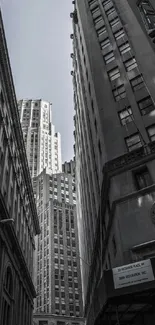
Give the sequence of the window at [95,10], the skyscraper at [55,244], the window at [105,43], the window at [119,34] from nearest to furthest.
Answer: the window at [119,34]
the window at [105,43]
the window at [95,10]
the skyscraper at [55,244]

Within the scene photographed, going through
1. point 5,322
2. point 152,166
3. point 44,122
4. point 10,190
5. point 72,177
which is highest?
point 44,122

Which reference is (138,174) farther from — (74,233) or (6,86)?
(74,233)

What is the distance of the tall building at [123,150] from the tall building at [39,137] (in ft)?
386

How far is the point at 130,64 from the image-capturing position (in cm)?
3312

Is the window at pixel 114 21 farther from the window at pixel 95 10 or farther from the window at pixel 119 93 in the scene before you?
the window at pixel 119 93

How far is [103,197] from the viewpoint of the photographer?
87.8 feet

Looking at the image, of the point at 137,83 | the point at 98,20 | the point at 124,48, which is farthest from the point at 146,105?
the point at 98,20

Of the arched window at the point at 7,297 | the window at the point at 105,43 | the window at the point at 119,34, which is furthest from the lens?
the window at the point at 105,43

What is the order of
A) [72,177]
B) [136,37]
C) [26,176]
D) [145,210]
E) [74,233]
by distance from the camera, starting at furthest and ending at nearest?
[72,177]
[74,233]
[26,176]
[136,37]
[145,210]

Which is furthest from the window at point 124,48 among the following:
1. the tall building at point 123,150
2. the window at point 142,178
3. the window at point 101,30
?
the window at point 142,178

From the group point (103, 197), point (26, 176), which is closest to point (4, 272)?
point (103, 197)

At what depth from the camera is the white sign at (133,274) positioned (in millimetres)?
14742

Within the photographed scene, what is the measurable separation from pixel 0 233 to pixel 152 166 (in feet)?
57.1

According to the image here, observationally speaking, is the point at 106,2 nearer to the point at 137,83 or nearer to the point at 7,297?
the point at 137,83
